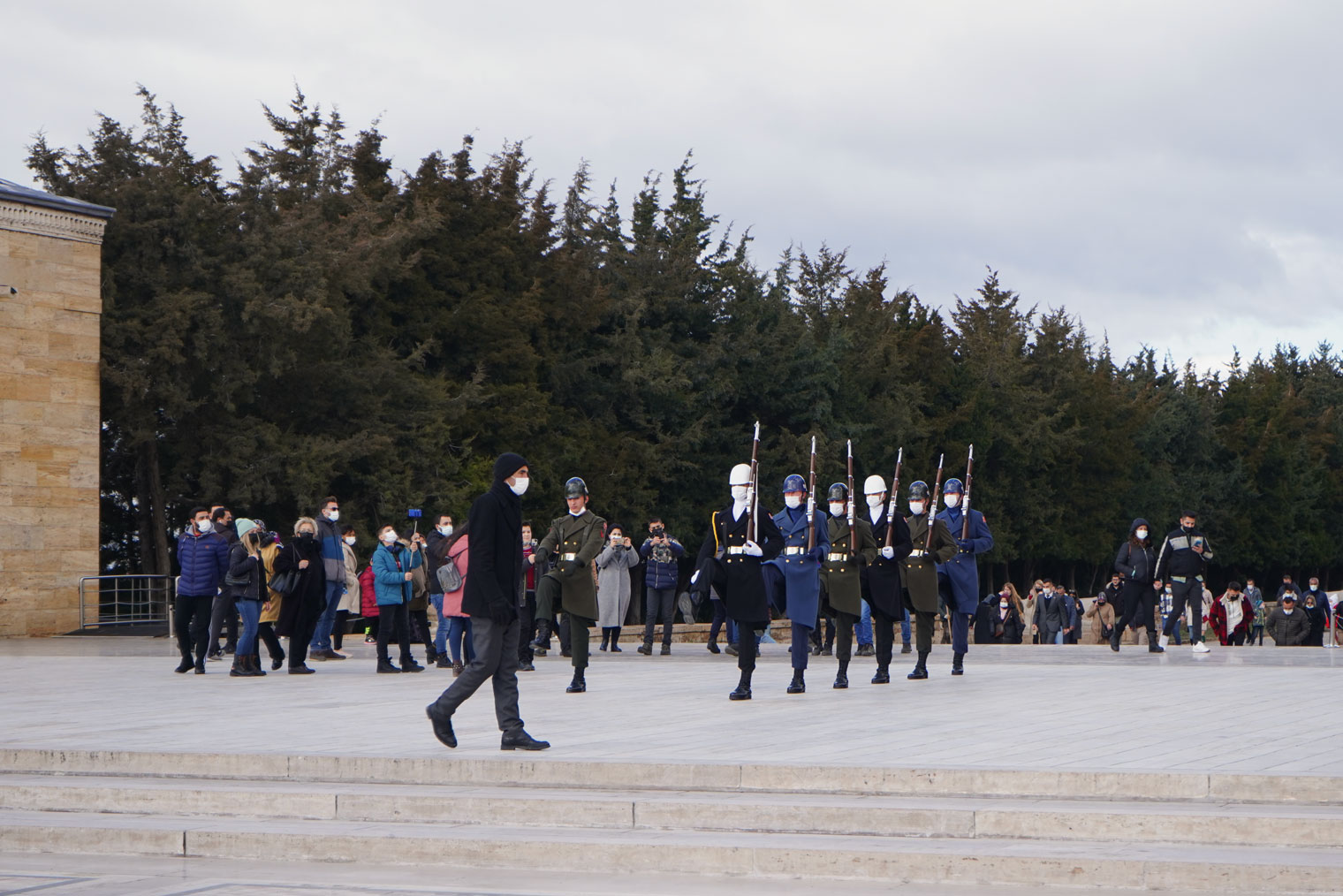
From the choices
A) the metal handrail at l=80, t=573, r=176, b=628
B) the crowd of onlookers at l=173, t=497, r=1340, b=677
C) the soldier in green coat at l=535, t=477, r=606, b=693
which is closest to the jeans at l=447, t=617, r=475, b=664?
the crowd of onlookers at l=173, t=497, r=1340, b=677

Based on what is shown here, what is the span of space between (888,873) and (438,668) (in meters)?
12.8

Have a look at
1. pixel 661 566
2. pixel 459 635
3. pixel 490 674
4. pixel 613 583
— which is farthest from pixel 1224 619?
pixel 490 674

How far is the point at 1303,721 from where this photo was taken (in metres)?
12.2

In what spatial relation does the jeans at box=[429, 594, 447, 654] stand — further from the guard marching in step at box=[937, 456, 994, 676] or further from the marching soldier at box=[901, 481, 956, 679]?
the guard marching in step at box=[937, 456, 994, 676]

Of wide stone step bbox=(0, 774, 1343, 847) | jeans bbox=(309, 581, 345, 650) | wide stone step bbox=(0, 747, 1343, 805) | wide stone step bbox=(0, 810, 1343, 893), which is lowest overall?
wide stone step bbox=(0, 810, 1343, 893)

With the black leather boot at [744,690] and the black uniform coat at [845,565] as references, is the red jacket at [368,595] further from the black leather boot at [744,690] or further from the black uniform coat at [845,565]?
the black leather boot at [744,690]

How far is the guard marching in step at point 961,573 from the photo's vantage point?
59.2 feet

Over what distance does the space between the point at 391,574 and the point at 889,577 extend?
6064 mm

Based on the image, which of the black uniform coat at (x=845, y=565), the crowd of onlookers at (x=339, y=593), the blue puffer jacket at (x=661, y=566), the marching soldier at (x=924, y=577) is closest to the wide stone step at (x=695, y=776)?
the crowd of onlookers at (x=339, y=593)

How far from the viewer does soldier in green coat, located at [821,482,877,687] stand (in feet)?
51.5

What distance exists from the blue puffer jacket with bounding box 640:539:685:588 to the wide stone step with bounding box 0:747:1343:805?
43.8 ft

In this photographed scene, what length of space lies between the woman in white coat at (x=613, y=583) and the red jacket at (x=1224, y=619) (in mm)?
16454

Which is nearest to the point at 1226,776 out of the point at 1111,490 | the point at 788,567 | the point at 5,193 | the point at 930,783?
the point at 930,783

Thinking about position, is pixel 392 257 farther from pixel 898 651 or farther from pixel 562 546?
pixel 562 546
